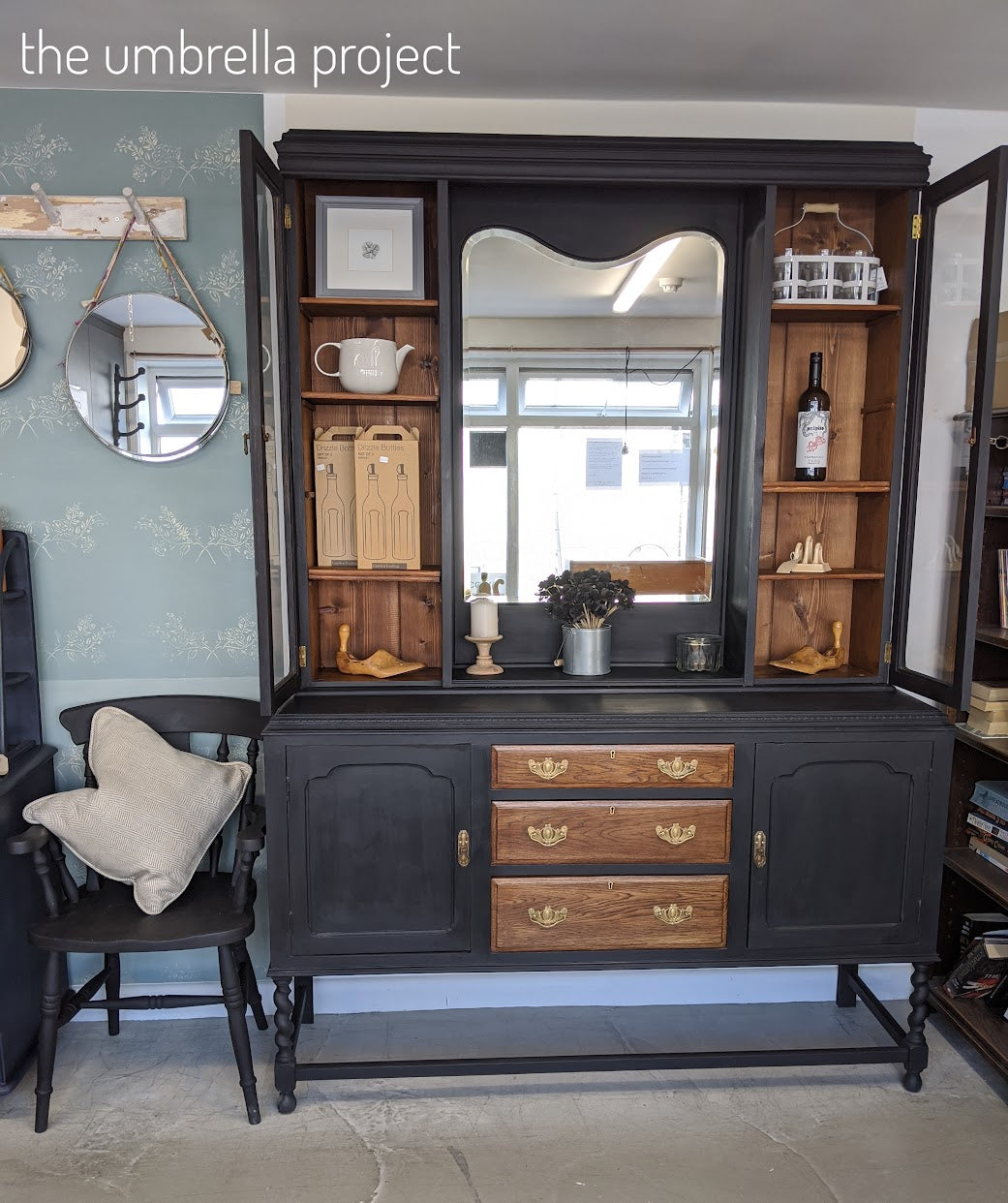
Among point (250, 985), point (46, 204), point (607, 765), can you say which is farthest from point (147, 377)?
point (250, 985)

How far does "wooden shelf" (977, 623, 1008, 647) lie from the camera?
2418 mm

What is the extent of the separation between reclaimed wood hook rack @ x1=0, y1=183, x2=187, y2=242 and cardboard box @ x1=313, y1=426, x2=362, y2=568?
0.77 metres

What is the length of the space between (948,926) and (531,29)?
2954 mm

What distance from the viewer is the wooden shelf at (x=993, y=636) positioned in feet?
7.93

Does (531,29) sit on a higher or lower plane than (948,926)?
higher

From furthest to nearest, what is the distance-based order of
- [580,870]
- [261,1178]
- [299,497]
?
[299,497], [580,870], [261,1178]

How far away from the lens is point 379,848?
2.18 m

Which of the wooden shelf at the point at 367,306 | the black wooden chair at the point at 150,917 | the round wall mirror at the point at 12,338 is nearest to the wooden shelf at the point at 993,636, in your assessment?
the wooden shelf at the point at 367,306

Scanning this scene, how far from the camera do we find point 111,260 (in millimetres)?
2426

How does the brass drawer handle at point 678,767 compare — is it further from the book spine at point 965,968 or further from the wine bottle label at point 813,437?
the book spine at point 965,968

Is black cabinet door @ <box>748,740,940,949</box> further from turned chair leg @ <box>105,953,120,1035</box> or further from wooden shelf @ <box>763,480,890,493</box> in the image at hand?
turned chair leg @ <box>105,953,120,1035</box>

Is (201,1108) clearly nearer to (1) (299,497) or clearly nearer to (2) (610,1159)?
(2) (610,1159)

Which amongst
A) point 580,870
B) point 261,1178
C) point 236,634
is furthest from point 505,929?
point 236,634

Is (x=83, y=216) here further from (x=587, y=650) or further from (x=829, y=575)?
(x=829, y=575)
